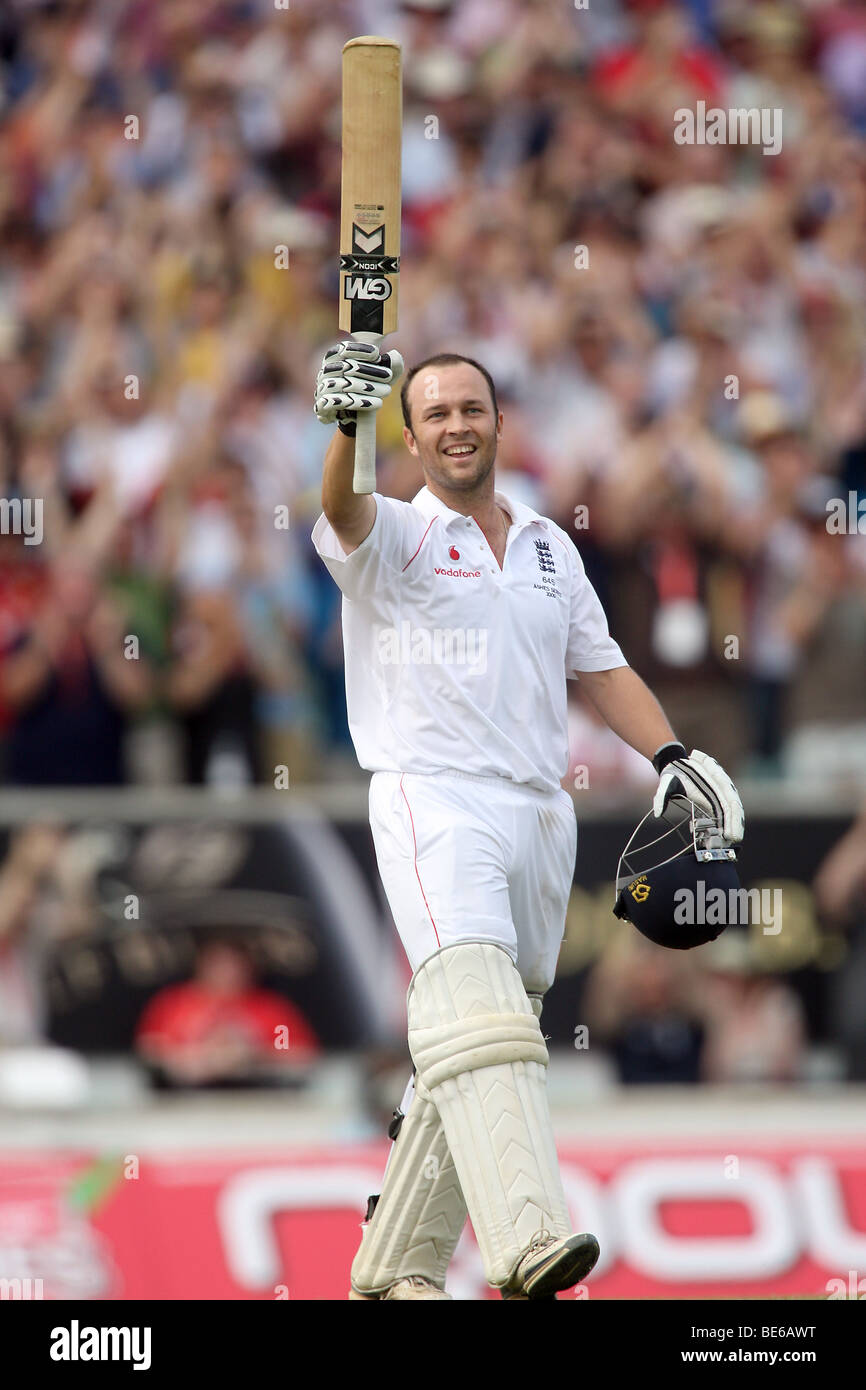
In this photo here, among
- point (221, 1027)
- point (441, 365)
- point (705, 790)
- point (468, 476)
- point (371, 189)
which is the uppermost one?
point (371, 189)

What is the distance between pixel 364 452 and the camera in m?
5.66

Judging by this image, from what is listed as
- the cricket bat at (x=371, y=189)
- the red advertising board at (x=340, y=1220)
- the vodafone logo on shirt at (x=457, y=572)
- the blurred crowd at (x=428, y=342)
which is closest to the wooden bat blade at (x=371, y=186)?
the cricket bat at (x=371, y=189)

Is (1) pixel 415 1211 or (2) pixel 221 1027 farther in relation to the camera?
(2) pixel 221 1027

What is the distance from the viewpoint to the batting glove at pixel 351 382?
5594mm

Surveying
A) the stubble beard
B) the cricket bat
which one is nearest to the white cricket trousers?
the stubble beard

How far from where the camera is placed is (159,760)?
11078mm

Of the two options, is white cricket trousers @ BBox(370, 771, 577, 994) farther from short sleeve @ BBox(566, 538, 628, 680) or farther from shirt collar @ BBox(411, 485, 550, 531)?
shirt collar @ BBox(411, 485, 550, 531)

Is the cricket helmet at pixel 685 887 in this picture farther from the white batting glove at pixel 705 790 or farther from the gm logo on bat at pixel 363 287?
the gm logo on bat at pixel 363 287

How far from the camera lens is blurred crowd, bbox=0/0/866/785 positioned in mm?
10945

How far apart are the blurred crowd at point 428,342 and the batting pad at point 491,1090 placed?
4.83 metres

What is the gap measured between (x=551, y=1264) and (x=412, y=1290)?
2.69 feet

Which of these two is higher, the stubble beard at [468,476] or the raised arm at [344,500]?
the stubble beard at [468,476]

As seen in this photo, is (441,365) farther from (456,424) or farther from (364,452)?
(364,452)

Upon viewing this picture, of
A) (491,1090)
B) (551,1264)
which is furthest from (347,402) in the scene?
(551,1264)
